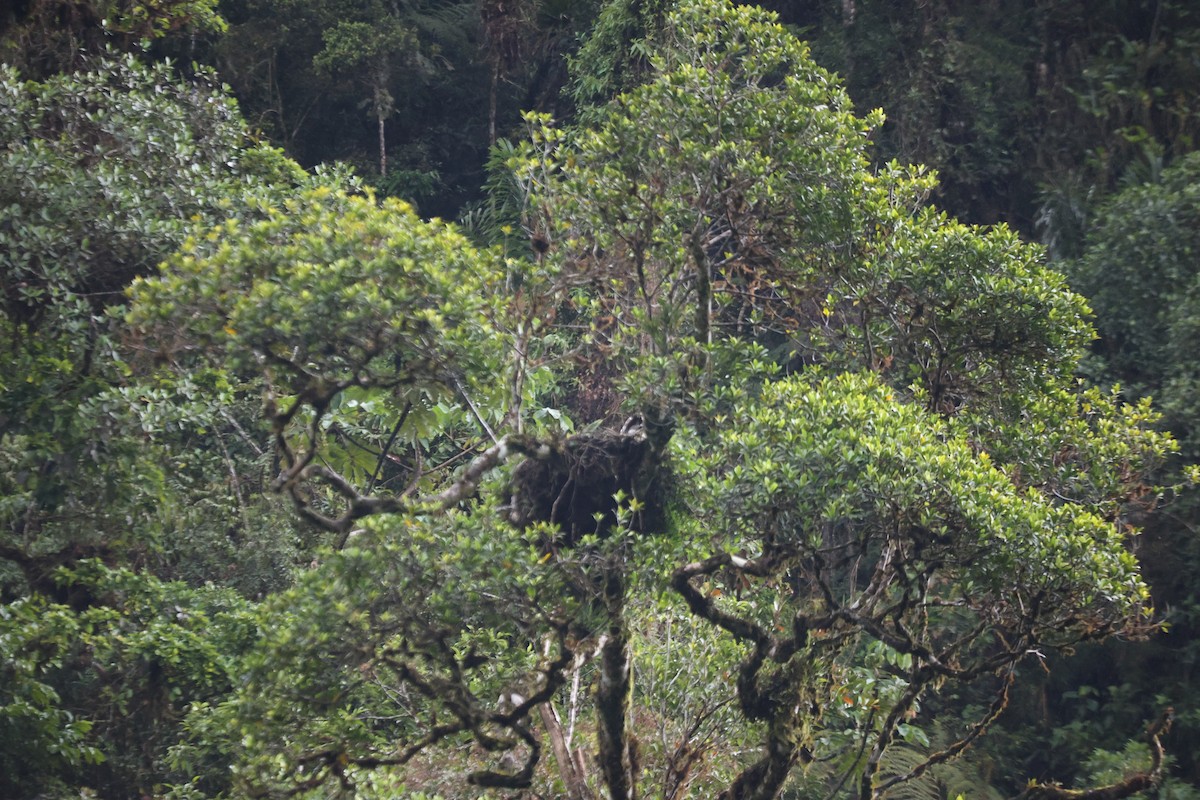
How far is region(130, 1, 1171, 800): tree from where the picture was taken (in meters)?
4.57

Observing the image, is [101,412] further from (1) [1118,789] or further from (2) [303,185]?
(1) [1118,789]

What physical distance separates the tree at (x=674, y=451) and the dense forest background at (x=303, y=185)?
453mm

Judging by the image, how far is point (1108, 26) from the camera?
12.0 meters

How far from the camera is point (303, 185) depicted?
7.73 meters

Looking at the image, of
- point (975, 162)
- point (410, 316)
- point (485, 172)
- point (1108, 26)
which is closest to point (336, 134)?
point (485, 172)

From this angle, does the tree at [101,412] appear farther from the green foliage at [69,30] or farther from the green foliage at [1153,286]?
the green foliage at [1153,286]

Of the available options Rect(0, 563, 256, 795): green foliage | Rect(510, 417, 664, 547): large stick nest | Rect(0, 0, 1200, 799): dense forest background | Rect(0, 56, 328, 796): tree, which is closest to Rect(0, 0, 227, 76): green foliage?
Rect(0, 0, 1200, 799): dense forest background

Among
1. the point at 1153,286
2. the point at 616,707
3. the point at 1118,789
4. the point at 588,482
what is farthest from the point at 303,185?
the point at 1153,286

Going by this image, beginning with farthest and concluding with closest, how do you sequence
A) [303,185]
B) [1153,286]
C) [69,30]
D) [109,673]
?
1. [1153,286]
2. [109,673]
3. [69,30]
4. [303,185]

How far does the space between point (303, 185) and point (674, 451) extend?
387 centimetres

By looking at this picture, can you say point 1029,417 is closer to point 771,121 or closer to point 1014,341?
point 1014,341

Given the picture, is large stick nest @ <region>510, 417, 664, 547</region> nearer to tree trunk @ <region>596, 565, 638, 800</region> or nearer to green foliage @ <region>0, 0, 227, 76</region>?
tree trunk @ <region>596, 565, 638, 800</region>

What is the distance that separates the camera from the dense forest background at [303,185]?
6.59m

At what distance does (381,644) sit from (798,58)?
12.6 feet
